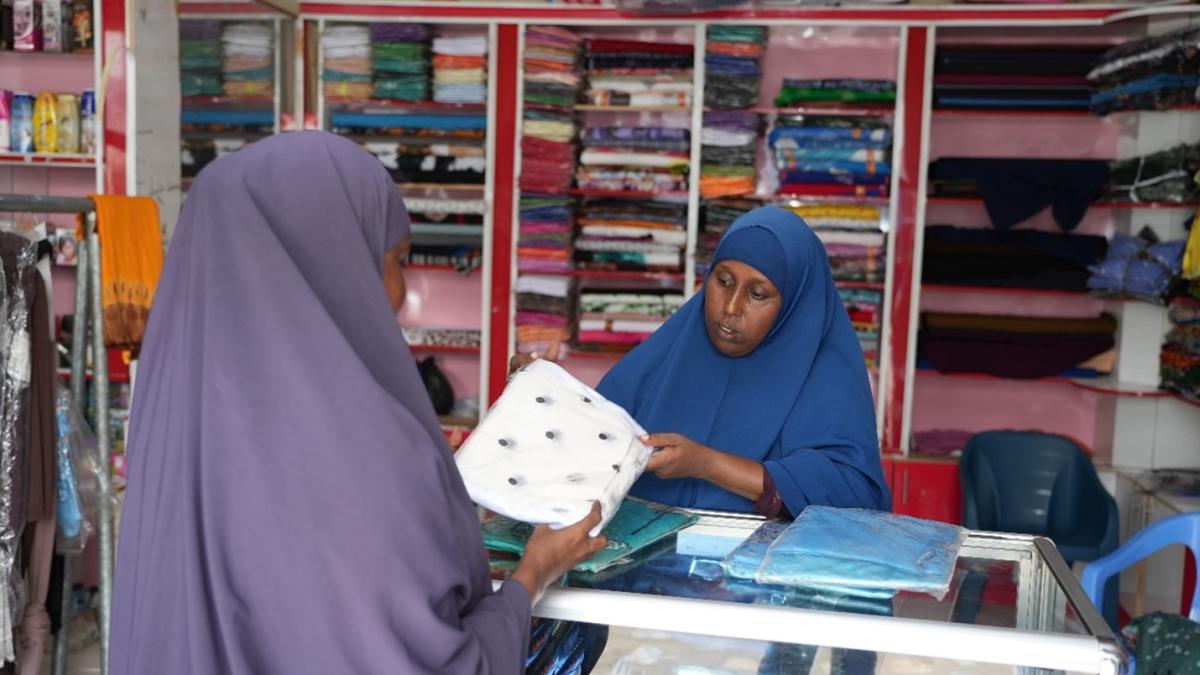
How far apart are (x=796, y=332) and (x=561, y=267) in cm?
320

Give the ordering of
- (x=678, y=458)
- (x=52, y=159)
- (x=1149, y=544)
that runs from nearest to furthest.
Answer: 1. (x=678, y=458)
2. (x=1149, y=544)
3. (x=52, y=159)

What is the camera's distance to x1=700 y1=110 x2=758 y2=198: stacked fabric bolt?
5.21 meters

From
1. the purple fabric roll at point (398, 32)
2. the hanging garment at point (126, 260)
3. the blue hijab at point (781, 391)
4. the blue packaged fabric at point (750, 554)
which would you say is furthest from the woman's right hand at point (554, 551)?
the purple fabric roll at point (398, 32)

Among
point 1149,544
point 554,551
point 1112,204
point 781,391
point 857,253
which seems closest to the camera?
point 554,551

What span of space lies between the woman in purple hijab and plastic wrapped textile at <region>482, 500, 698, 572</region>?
0.25m

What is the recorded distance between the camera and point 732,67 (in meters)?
5.18

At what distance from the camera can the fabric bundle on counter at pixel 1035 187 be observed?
4.93 m

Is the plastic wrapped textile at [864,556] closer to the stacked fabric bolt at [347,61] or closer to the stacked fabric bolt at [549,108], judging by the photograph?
the stacked fabric bolt at [549,108]

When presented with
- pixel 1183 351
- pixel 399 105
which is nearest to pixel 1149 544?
pixel 1183 351

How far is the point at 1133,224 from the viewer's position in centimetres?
489

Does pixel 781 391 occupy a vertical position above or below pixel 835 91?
below

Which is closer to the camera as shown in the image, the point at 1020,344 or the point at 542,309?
the point at 1020,344

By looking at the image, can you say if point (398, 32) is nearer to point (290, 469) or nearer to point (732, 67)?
point (732, 67)

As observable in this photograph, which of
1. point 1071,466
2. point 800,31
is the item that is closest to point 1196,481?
point 1071,466
